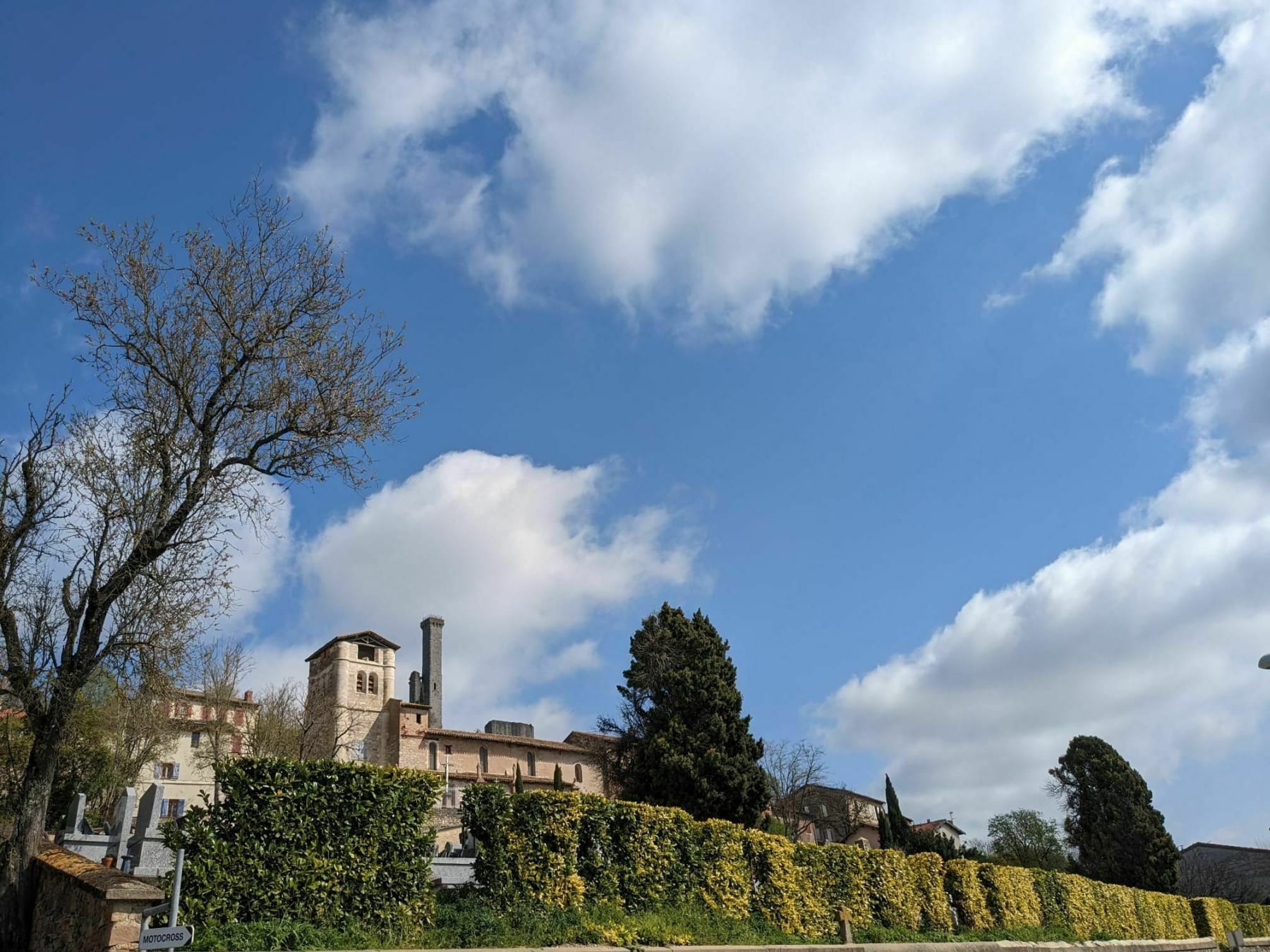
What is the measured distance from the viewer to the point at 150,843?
40.1 feet

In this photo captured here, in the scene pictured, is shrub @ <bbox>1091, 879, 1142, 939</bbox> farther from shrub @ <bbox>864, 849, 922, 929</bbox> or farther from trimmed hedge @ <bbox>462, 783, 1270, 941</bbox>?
shrub @ <bbox>864, 849, 922, 929</bbox>

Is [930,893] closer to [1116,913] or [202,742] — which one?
[1116,913]

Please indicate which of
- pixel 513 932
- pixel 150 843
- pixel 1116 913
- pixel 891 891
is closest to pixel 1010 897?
pixel 891 891

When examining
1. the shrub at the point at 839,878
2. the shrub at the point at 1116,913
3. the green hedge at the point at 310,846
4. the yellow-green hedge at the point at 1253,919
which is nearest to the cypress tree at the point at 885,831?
the yellow-green hedge at the point at 1253,919

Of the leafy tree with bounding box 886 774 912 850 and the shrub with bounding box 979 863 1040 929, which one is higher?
the leafy tree with bounding box 886 774 912 850

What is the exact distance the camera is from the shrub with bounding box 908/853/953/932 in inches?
713

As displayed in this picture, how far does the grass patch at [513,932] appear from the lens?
28.4 ft

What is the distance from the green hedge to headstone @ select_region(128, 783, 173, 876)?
10.5 ft

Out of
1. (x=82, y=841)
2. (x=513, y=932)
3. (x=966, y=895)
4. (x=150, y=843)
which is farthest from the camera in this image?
(x=966, y=895)

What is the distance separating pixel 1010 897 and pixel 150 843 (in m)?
17.9

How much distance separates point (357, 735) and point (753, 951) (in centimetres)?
5049

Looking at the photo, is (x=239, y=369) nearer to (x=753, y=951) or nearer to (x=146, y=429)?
(x=146, y=429)

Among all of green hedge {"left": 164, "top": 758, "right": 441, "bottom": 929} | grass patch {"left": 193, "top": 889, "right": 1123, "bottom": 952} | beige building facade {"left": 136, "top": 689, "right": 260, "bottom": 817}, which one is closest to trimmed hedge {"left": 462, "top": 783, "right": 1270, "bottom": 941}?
grass patch {"left": 193, "top": 889, "right": 1123, "bottom": 952}

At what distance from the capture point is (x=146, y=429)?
520 inches
